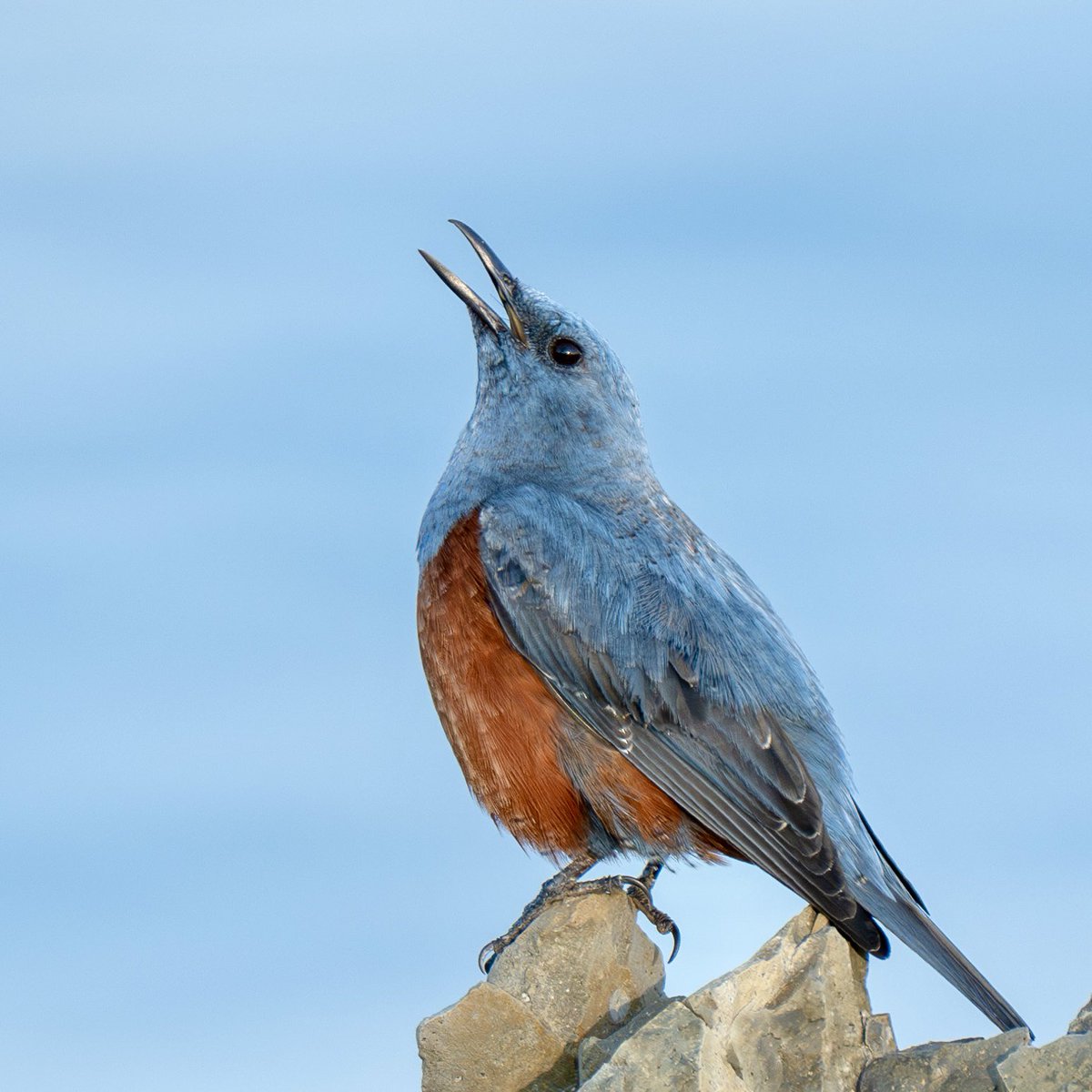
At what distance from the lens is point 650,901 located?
925 cm

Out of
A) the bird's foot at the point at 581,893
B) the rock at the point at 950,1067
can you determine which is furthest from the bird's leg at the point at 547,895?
the rock at the point at 950,1067

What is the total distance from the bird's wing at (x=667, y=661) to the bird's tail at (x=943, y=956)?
0.30 m

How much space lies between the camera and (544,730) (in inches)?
360

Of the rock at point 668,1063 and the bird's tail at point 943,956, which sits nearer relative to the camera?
the rock at point 668,1063

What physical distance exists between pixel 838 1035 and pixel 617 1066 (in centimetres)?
A: 116

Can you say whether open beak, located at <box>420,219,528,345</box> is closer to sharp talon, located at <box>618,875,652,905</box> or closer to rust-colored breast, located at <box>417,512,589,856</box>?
rust-colored breast, located at <box>417,512,589,856</box>

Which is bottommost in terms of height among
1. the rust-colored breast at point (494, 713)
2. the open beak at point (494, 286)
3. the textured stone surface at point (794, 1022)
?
the textured stone surface at point (794, 1022)

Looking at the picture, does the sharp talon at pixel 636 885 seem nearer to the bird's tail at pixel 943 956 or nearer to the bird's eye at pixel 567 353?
the bird's tail at pixel 943 956

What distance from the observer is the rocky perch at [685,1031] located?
745 centimetres

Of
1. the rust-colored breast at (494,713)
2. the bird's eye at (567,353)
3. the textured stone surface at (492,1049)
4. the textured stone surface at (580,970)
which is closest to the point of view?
the textured stone surface at (492,1049)

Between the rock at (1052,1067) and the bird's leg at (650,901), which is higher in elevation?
the bird's leg at (650,901)

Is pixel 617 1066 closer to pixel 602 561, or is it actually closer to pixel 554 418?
pixel 602 561

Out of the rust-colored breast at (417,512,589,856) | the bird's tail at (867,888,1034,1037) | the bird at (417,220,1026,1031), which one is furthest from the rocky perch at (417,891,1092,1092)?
the rust-colored breast at (417,512,589,856)

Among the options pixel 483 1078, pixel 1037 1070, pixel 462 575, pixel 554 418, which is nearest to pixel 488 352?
pixel 554 418
